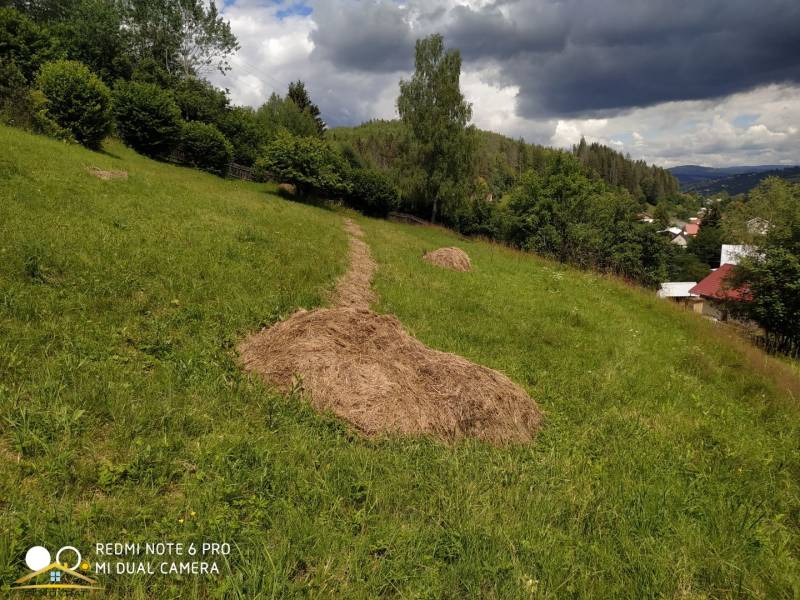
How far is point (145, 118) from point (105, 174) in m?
13.9

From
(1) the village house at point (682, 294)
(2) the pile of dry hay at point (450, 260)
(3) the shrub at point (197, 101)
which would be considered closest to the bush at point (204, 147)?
(3) the shrub at point (197, 101)

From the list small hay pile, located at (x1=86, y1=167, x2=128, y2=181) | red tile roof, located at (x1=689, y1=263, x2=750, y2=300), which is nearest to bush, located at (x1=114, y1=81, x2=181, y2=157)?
small hay pile, located at (x1=86, y1=167, x2=128, y2=181)

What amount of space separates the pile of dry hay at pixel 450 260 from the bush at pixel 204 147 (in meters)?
19.8

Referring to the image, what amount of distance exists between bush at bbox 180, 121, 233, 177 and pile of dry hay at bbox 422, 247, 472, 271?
64.9 ft

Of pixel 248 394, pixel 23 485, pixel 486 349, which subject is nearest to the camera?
pixel 23 485

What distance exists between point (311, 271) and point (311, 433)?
19.0 ft

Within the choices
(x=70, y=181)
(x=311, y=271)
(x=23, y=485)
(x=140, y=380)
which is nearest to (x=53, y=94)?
(x=70, y=181)

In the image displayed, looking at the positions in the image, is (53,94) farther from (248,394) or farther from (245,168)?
(248,394)

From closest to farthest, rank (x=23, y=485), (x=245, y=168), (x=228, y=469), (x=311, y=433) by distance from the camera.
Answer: (x=23, y=485) → (x=228, y=469) → (x=311, y=433) → (x=245, y=168)

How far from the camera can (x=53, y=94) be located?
16734 millimetres

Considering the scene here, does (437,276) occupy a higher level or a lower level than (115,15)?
lower

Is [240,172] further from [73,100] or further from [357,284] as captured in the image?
[357,284]

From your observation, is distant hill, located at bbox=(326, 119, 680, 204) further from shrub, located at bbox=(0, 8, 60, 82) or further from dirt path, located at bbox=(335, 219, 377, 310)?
dirt path, located at bbox=(335, 219, 377, 310)

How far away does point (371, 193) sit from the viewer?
33.9 meters
